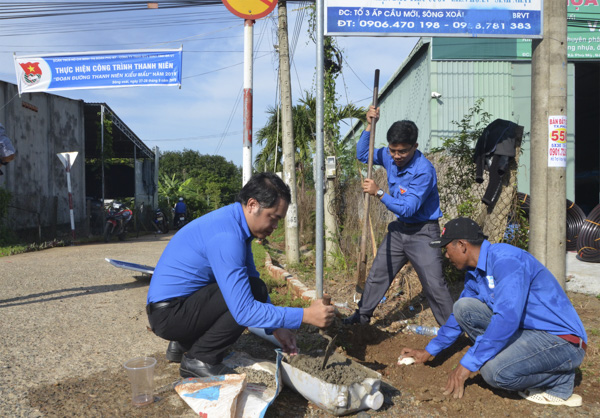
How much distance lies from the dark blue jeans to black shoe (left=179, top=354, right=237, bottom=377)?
5.16ft

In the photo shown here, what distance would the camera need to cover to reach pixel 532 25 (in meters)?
4.36

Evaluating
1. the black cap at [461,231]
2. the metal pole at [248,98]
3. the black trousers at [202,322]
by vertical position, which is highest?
the metal pole at [248,98]

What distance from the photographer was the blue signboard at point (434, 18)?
423 centimetres

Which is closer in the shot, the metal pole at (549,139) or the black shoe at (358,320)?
the black shoe at (358,320)

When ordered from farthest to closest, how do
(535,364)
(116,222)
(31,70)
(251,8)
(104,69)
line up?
1. (116,222)
2. (31,70)
3. (104,69)
4. (251,8)
5. (535,364)

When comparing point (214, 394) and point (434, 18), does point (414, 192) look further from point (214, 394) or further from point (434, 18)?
point (214, 394)

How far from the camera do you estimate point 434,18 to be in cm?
430

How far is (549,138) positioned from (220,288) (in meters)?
3.41

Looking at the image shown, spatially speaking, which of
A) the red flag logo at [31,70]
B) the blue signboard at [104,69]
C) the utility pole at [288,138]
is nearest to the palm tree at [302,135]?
the utility pole at [288,138]

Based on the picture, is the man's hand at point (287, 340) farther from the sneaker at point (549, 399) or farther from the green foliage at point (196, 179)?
the green foliage at point (196, 179)

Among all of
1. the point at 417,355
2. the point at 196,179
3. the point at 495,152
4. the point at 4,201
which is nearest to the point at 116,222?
the point at 4,201

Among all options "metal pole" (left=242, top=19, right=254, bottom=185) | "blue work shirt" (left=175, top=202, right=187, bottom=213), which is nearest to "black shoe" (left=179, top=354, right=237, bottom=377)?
"metal pole" (left=242, top=19, right=254, bottom=185)

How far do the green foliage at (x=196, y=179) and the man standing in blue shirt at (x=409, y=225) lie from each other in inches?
888

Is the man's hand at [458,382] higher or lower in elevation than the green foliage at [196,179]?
lower
